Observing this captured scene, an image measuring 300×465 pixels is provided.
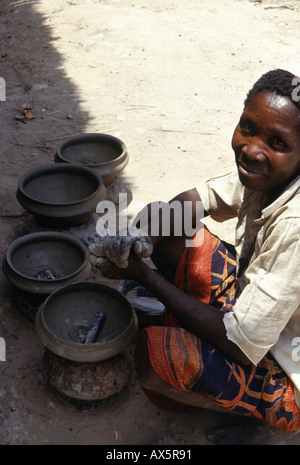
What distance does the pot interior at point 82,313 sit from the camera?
2516 mm

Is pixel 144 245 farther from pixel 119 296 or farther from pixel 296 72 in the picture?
pixel 296 72

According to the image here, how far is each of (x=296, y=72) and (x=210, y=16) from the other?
235 inches

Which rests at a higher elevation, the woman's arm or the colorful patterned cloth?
the woman's arm

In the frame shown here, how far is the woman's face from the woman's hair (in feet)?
0.05

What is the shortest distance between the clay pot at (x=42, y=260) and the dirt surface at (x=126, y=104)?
0.52 ft

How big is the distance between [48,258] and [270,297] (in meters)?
1.59

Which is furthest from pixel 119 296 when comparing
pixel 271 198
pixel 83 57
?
pixel 83 57

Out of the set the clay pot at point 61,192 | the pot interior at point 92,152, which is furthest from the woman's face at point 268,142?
the pot interior at point 92,152

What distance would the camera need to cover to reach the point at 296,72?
75.8 inches

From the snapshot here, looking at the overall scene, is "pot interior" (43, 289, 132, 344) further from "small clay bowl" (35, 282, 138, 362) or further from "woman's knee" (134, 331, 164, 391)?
"woman's knee" (134, 331, 164, 391)

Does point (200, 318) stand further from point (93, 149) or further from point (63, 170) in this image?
point (93, 149)

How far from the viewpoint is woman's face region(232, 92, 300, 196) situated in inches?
72.6

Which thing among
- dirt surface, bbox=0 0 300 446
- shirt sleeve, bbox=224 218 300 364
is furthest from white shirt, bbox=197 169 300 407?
dirt surface, bbox=0 0 300 446

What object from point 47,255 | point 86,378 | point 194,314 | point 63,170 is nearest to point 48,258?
point 47,255
